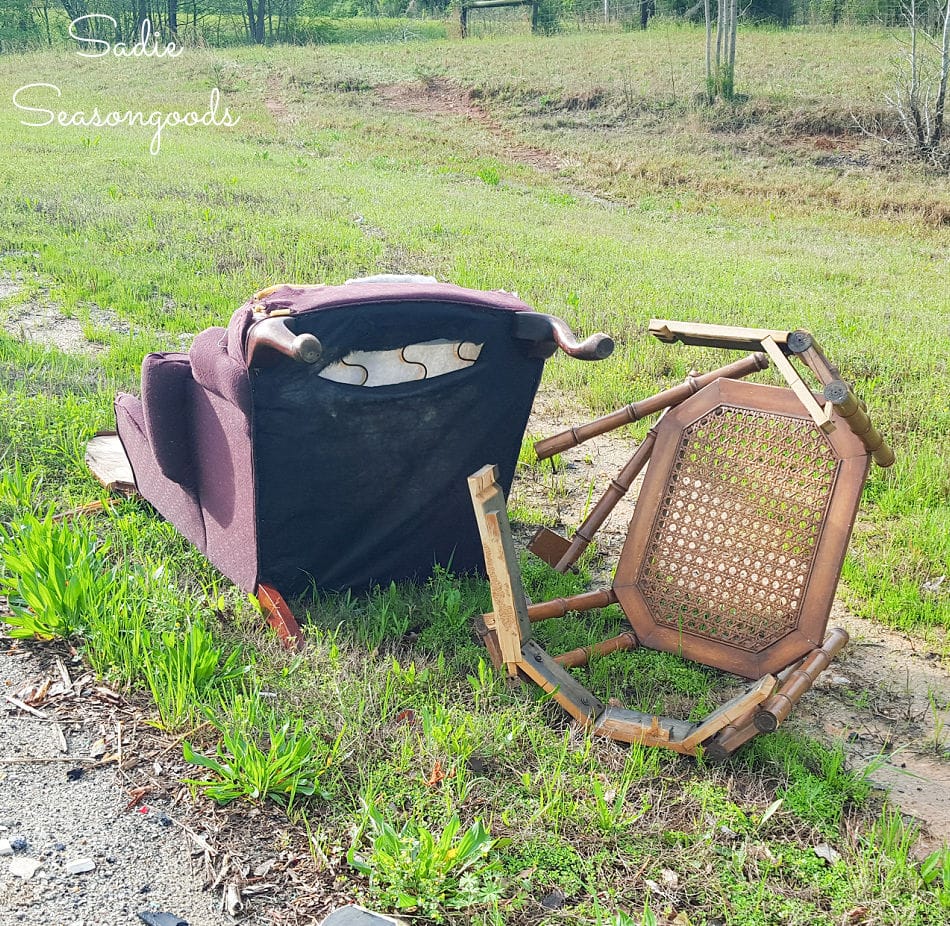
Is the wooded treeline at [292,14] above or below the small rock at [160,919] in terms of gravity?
above

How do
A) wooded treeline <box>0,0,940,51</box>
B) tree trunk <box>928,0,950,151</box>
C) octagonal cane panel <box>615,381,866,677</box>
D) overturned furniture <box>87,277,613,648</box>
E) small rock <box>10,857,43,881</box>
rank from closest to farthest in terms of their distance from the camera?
small rock <box>10,857,43,881</box> → overturned furniture <box>87,277,613,648</box> → octagonal cane panel <box>615,381,866,677</box> → tree trunk <box>928,0,950,151</box> → wooded treeline <box>0,0,940,51</box>

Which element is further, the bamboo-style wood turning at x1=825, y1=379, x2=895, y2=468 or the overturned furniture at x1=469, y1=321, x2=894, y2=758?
the overturned furniture at x1=469, y1=321, x2=894, y2=758

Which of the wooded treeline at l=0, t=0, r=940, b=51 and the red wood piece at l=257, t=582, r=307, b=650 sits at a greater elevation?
the wooded treeline at l=0, t=0, r=940, b=51

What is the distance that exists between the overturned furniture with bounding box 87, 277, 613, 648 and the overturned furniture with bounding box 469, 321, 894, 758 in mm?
414

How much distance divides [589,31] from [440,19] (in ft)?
51.4

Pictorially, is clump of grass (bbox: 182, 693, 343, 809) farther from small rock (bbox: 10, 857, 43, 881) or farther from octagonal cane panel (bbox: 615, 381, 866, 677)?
octagonal cane panel (bbox: 615, 381, 866, 677)

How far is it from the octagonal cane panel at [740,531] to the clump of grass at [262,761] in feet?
4.59

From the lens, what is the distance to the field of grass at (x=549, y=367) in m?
2.58

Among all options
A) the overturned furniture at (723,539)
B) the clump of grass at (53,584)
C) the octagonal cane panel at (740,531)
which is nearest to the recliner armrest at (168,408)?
the clump of grass at (53,584)

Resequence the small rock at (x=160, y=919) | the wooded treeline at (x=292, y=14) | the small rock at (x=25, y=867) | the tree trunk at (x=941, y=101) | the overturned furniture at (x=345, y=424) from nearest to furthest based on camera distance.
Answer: the small rock at (x=160, y=919), the small rock at (x=25, y=867), the overturned furniture at (x=345, y=424), the tree trunk at (x=941, y=101), the wooded treeline at (x=292, y=14)

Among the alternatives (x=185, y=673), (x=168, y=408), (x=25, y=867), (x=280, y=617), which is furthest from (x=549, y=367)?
(x=25, y=867)

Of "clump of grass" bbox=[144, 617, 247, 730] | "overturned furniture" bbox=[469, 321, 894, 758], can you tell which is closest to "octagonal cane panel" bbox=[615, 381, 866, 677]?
"overturned furniture" bbox=[469, 321, 894, 758]

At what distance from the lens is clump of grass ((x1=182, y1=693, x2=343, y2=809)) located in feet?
8.57

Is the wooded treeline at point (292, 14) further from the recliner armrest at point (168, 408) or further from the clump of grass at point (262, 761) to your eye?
the clump of grass at point (262, 761)
